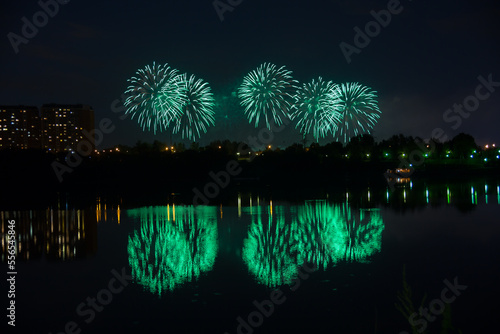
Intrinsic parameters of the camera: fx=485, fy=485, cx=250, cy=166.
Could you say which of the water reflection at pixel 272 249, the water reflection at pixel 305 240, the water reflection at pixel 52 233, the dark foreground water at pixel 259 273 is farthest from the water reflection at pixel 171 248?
the water reflection at pixel 52 233

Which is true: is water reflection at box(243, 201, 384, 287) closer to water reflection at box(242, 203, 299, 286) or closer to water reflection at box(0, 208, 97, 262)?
water reflection at box(242, 203, 299, 286)

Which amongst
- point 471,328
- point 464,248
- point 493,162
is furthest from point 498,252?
point 493,162

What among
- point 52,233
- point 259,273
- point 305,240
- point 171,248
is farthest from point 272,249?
point 52,233

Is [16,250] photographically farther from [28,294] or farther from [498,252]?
[498,252]

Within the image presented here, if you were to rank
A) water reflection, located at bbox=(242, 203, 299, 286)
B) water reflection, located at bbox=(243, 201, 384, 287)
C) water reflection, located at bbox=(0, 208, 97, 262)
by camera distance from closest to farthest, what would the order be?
water reflection, located at bbox=(242, 203, 299, 286) < water reflection, located at bbox=(243, 201, 384, 287) < water reflection, located at bbox=(0, 208, 97, 262)

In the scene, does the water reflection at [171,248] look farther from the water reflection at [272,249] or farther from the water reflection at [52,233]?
the water reflection at [52,233]

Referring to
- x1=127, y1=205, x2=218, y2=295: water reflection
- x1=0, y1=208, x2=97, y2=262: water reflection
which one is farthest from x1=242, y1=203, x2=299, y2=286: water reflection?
x1=0, y1=208, x2=97, y2=262: water reflection

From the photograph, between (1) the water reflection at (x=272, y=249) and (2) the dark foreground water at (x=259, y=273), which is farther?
(1) the water reflection at (x=272, y=249)
